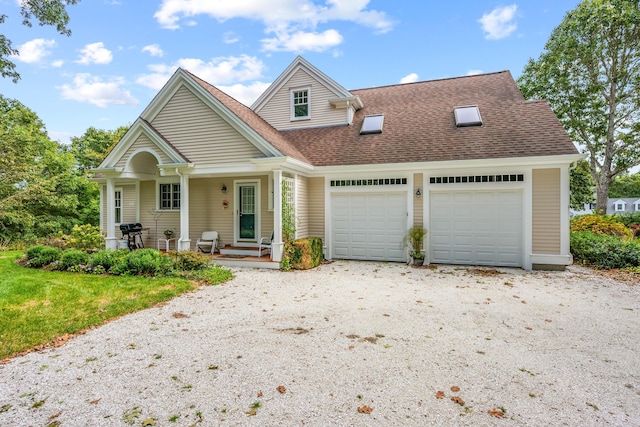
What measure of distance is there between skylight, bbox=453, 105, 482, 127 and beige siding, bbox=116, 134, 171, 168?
9.32 m

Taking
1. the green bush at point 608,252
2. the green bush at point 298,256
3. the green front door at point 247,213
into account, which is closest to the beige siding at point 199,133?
the green front door at point 247,213

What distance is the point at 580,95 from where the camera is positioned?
671 inches

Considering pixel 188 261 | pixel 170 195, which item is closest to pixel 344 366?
pixel 188 261

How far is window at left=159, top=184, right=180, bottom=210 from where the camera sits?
12.0 m

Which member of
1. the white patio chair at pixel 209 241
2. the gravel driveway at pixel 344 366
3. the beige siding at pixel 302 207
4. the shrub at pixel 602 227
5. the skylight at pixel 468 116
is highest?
the skylight at pixel 468 116

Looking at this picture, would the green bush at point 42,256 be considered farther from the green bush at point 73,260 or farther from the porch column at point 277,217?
the porch column at point 277,217

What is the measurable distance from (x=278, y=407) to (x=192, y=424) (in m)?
0.68

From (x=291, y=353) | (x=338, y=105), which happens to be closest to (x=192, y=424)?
(x=291, y=353)

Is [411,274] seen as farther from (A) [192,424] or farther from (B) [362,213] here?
(A) [192,424]

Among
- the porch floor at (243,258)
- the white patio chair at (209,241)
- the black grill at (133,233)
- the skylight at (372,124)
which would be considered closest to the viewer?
the porch floor at (243,258)

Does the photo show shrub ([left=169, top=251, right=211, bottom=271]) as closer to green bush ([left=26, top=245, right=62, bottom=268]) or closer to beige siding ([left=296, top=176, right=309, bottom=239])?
beige siding ([left=296, top=176, right=309, bottom=239])

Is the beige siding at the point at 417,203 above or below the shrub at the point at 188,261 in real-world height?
above

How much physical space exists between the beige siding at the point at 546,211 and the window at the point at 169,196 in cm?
1152

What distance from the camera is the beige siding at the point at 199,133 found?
377 inches
